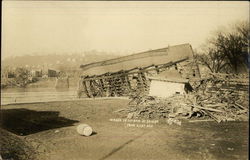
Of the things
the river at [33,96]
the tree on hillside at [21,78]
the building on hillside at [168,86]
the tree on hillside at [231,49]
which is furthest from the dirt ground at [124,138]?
the tree on hillside at [21,78]

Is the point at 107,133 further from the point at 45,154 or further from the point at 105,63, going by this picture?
the point at 105,63

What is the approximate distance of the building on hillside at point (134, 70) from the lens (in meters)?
19.4

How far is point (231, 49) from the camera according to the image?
33.5m

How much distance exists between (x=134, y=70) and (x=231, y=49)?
1797cm

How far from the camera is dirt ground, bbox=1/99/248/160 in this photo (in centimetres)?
815

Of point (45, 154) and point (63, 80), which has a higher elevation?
point (63, 80)

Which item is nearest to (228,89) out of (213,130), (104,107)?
(213,130)

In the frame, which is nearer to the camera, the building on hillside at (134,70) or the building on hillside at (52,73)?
the building on hillside at (134,70)

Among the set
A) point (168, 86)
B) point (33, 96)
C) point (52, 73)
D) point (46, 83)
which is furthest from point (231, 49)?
point (46, 83)

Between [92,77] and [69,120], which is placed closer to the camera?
[69,120]

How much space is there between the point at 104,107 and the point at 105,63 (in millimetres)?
5188

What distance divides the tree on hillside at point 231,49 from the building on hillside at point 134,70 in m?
13.7

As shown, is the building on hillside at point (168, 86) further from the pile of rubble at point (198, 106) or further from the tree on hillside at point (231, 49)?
the tree on hillside at point (231, 49)

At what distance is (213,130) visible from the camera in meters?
11.0
